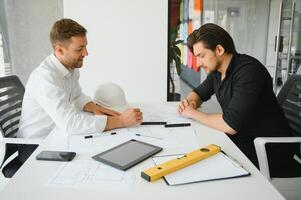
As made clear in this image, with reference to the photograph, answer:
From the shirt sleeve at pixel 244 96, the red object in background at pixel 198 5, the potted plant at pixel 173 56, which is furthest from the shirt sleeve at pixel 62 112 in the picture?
the red object in background at pixel 198 5

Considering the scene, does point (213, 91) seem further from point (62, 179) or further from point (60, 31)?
point (62, 179)

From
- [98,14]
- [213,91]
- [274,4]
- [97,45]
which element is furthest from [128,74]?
[274,4]

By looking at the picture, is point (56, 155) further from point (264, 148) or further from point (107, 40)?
point (107, 40)

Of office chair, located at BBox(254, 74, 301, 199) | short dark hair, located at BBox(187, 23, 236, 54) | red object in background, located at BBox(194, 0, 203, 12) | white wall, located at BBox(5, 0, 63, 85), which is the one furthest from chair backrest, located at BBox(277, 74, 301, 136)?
white wall, located at BBox(5, 0, 63, 85)

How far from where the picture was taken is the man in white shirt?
1.36 m

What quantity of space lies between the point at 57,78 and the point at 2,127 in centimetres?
42

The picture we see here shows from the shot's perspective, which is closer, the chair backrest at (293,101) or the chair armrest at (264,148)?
the chair armrest at (264,148)

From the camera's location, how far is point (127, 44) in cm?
275

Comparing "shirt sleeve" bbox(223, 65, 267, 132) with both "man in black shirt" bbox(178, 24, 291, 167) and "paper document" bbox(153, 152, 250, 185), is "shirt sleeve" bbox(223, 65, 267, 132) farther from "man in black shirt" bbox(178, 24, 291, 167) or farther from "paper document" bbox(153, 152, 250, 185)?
"paper document" bbox(153, 152, 250, 185)

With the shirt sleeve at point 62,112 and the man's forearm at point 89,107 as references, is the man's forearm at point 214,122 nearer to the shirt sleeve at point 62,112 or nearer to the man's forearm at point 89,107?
the shirt sleeve at point 62,112

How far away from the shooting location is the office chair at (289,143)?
1.33m

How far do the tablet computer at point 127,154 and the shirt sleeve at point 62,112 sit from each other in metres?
0.24

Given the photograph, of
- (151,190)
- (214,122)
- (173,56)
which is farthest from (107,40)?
(151,190)

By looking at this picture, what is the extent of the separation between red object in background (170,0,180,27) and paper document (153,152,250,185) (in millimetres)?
2069
